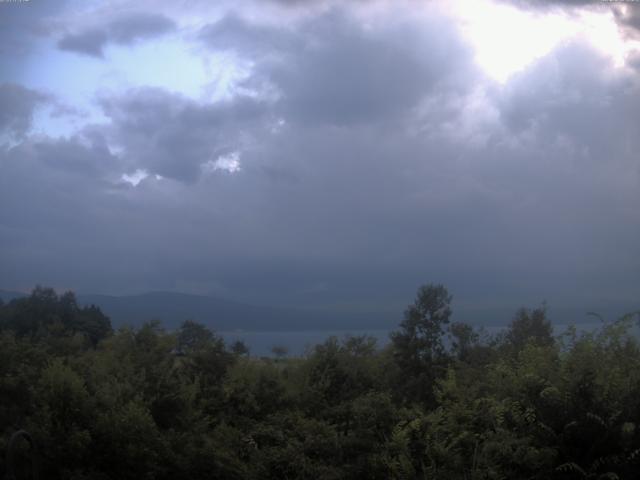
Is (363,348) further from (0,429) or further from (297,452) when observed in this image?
(0,429)

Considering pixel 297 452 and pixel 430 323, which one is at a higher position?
pixel 430 323

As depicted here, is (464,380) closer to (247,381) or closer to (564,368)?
(564,368)

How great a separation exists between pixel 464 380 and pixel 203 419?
446cm

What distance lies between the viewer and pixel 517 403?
27.3ft

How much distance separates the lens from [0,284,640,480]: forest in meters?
7.83

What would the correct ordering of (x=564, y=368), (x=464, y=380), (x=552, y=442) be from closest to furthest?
(x=552, y=442), (x=564, y=368), (x=464, y=380)

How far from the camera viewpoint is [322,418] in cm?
1094

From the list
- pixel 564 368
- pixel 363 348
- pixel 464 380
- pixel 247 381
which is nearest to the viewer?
pixel 564 368

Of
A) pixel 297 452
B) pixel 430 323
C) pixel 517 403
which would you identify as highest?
pixel 430 323

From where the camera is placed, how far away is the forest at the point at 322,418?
783 cm

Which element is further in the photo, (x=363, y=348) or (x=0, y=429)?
(x=363, y=348)

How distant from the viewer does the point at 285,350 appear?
1451 cm

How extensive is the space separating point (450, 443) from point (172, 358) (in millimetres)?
6382

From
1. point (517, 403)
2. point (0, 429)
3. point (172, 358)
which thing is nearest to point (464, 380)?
point (517, 403)
